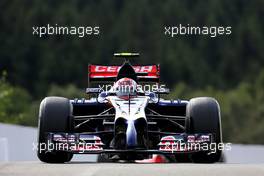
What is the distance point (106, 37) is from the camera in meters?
139

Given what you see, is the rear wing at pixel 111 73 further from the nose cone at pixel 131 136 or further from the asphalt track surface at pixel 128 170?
the asphalt track surface at pixel 128 170

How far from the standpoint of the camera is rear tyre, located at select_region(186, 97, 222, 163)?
1995 cm

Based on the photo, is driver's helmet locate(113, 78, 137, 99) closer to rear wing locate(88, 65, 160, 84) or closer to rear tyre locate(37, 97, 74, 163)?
rear wing locate(88, 65, 160, 84)

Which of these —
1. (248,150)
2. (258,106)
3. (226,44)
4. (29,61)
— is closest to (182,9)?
(226,44)

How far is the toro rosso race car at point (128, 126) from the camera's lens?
19688 millimetres

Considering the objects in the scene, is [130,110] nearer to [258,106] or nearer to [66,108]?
[66,108]

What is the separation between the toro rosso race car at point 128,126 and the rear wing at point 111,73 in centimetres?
75

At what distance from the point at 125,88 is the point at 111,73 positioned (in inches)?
47.5

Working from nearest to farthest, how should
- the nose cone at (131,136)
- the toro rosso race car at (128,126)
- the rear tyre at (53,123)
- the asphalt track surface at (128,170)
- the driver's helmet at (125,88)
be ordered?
the asphalt track surface at (128,170)
the nose cone at (131,136)
the toro rosso race car at (128,126)
the rear tyre at (53,123)
the driver's helmet at (125,88)

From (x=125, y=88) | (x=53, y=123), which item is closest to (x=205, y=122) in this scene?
(x=125, y=88)

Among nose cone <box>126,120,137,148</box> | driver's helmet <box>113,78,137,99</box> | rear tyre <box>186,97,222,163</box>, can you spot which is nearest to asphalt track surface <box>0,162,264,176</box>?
nose cone <box>126,120,137,148</box>

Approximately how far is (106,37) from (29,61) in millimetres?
8635

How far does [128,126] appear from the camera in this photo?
19828mm

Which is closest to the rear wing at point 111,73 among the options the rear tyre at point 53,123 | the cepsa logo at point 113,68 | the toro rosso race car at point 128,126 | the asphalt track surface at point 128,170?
the cepsa logo at point 113,68
